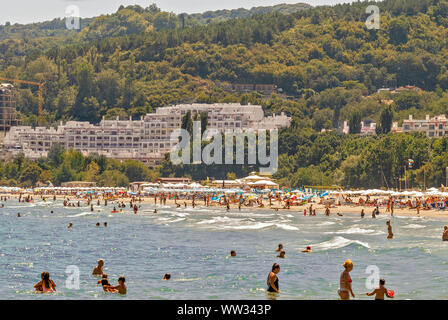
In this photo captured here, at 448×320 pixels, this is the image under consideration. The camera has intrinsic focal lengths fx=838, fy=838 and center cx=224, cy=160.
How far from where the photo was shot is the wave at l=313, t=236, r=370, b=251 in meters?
50.3

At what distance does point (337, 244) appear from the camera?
51969 millimetres

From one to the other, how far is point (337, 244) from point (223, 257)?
9.82m

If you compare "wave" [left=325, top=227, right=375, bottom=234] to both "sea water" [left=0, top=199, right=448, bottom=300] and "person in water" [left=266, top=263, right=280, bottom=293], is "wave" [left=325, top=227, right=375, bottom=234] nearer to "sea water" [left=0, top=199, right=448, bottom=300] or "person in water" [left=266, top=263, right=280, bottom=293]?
"sea water" [left=0, top=199, right=448, bottom=300]

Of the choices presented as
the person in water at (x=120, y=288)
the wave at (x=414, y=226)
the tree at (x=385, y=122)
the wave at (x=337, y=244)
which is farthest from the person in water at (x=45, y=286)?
the tree at (x=385, y=122)

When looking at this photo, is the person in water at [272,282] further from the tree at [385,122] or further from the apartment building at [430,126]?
the tree at [385,122]

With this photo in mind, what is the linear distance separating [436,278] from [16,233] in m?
39.6

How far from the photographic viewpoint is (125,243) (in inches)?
2194

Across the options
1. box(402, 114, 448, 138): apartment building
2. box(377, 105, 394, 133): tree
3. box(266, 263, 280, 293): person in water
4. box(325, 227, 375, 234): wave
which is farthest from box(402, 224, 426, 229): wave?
box(377, 105, 394, 133): tree

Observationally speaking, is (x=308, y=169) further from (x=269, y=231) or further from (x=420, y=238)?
(x=420, y=238)

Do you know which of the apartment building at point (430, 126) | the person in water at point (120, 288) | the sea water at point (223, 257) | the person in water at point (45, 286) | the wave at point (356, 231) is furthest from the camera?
the apartment building at point (430, 126)

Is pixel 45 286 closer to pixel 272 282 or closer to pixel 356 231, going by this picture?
pixel 272 282

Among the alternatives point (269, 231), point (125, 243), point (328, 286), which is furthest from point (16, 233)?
point (328, 286)

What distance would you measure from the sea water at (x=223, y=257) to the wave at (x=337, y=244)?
7cm

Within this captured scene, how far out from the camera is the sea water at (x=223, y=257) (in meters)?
32.8
